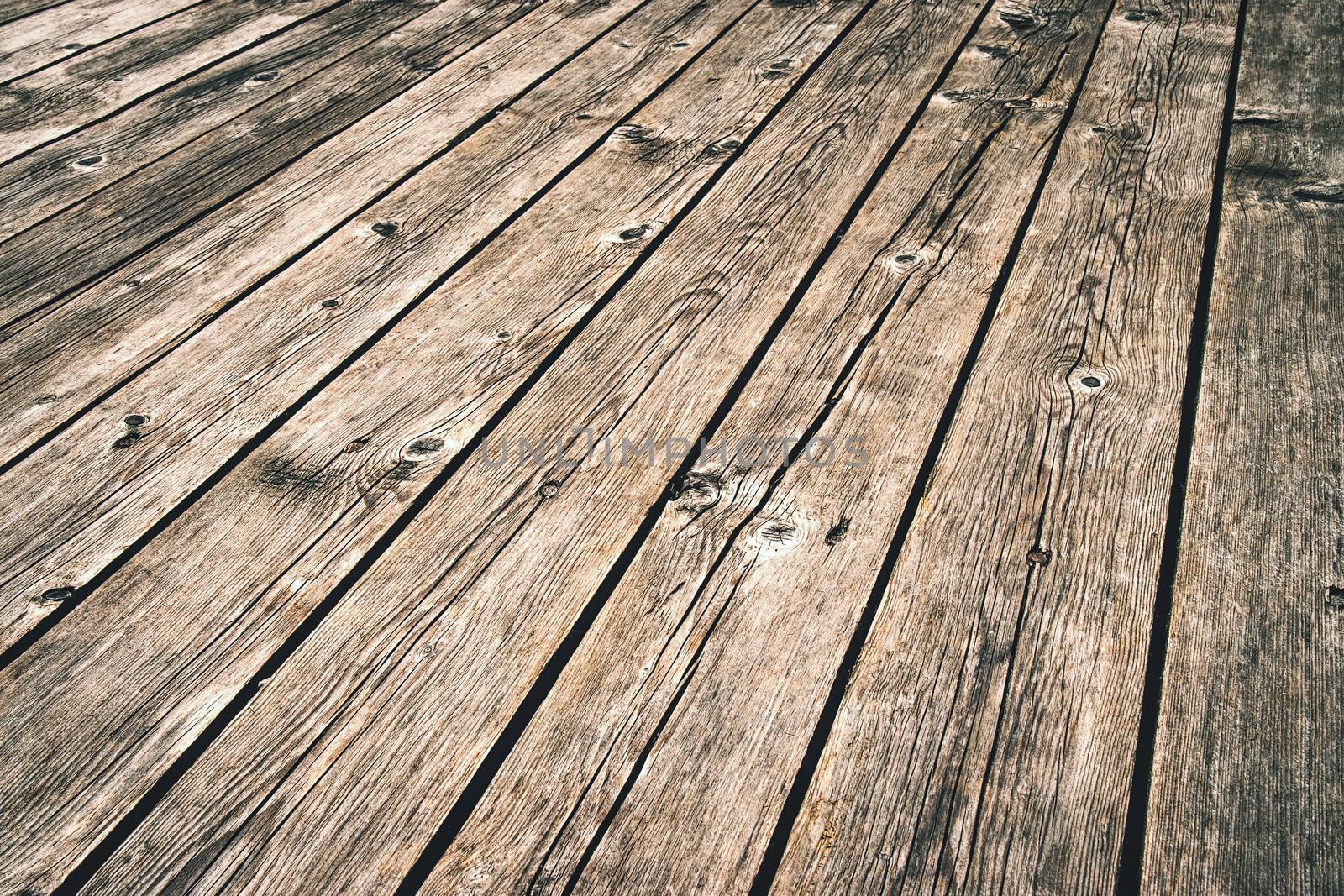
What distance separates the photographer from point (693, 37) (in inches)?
97.6

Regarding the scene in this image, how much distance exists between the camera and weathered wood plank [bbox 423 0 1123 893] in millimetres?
1022

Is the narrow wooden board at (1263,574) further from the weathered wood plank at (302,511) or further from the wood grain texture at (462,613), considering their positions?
the weathered wood plank at (302,511)

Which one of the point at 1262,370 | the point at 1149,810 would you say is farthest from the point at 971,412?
the point at 1149,810

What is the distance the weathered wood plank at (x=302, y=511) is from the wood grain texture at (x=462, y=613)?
0.05m

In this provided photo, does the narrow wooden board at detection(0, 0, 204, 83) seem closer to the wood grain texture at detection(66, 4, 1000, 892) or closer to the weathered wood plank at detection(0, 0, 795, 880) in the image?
the weathered wood plank at detection(0, 0, 795, 880)

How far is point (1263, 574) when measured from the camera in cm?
123

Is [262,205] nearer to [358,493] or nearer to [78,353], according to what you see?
[78,353]

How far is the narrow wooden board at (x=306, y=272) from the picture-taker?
55.1 inches

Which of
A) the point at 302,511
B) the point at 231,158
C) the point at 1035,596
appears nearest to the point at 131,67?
the point at 231,158

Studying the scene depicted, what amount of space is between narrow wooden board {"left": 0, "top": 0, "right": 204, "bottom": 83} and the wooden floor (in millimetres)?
239

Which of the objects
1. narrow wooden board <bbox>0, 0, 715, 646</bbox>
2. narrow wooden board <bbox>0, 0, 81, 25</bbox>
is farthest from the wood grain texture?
narrow wooden board <bbox>0, 0, 81, 25</bbox>

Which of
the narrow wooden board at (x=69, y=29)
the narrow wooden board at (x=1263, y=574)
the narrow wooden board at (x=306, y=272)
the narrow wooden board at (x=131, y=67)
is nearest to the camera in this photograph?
the narrow wooden board at (x=1263, y=574)

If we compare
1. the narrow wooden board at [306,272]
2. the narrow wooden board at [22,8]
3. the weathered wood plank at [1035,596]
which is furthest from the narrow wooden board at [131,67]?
the weathered wood plank at [1035,596]

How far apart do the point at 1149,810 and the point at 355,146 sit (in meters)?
1.86
